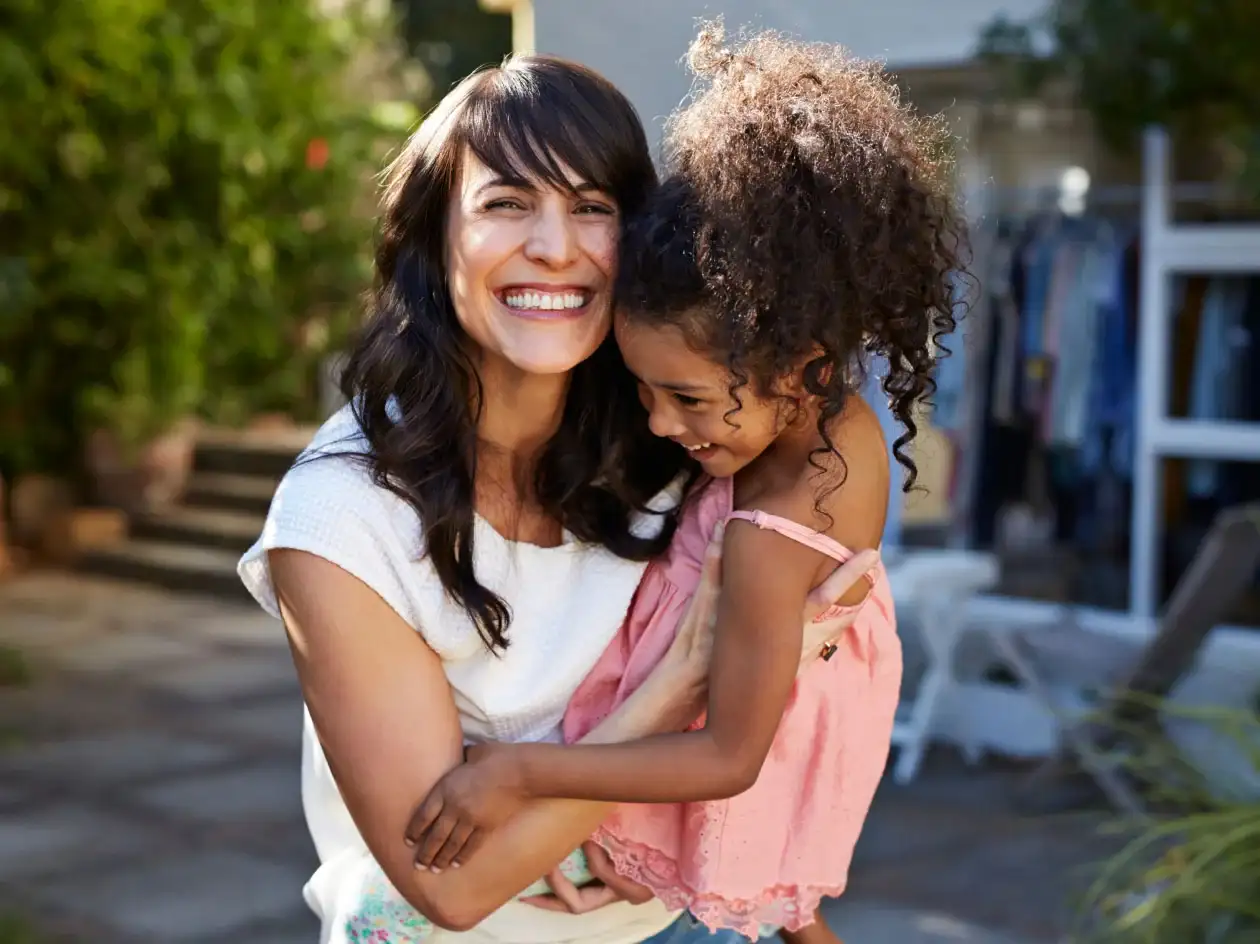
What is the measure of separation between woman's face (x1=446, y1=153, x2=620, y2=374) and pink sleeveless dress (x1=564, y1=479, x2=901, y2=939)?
253 millimetres

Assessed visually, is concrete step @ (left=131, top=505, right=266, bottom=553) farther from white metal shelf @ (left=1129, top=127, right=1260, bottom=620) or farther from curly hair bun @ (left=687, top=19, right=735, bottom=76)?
curly hair bun @ (left=687, top=19, right=735, bottom=76)

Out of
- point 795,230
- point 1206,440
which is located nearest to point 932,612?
point 1206,440

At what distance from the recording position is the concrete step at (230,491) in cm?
871

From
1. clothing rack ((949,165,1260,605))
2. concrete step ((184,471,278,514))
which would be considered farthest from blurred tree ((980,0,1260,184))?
concrete step ((184,471,278,514))

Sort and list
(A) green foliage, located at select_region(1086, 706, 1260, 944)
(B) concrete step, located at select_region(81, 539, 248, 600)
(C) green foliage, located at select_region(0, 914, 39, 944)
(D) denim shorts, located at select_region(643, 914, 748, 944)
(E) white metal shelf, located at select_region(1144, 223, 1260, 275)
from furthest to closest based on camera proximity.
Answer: (B) concrete step, located at select_region(81, 539, 248, 600) < (E) white metal shelf, located at select_region(1144, 223, 1260, 275) < (C) green foliage, located at select_region(0, 914, 39, 944) < (A) green foliage, located at select_region(1086, 706, 1260, 944) < (D) denim shorts, located at select_region(643, 914, 748, 944)

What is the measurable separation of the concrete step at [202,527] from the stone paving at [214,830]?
69.4 inches

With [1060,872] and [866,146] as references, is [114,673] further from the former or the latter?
[866,146]

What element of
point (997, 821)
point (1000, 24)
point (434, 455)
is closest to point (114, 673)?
point (997, 821)

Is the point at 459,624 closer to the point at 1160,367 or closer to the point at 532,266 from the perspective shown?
the point at 532,266

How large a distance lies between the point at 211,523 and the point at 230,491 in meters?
0.32

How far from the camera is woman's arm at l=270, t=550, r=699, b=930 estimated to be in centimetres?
147

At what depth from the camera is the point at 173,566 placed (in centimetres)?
814

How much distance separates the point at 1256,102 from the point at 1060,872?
2.38 metres

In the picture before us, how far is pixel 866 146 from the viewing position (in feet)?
4.93
